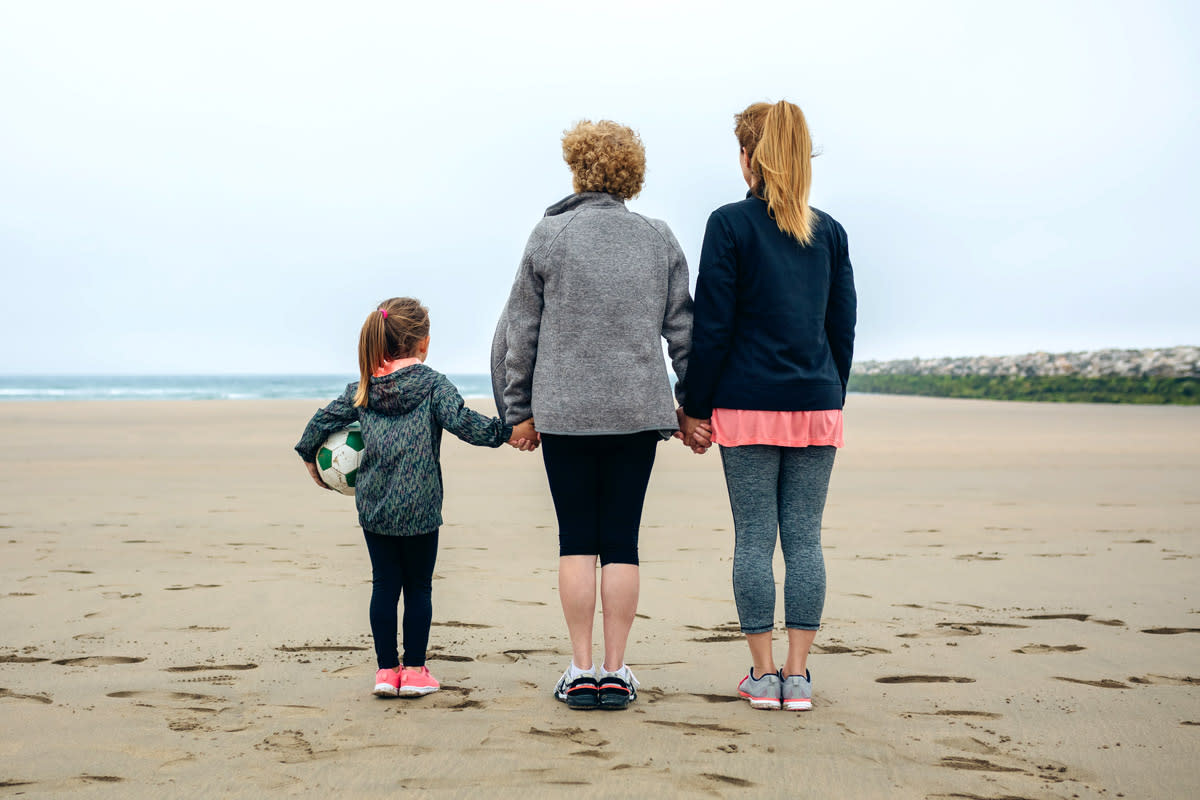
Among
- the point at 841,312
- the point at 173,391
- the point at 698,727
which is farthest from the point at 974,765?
the point at 173,391

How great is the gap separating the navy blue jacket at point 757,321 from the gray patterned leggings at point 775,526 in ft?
0.58

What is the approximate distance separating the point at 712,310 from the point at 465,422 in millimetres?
864

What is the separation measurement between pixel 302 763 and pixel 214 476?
24.5ft

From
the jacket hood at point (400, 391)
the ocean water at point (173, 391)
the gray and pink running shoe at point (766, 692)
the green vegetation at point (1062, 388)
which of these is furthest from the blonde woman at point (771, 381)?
the ocean water at point (173, 391)

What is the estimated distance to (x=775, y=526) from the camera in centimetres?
321

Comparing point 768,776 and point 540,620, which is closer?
point 768,776

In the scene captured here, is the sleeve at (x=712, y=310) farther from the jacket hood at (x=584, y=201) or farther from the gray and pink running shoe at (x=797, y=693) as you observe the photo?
the gray and pink running shoe at (x=797, y=693)

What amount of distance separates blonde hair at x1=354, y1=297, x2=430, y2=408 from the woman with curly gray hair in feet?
1.08

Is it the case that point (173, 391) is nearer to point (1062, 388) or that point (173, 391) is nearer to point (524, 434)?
point (1062, 388)

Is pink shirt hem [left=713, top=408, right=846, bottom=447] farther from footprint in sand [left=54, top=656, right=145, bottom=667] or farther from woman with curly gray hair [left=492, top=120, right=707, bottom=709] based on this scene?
footprint in sand [left=54, top=656, right=145, bottom=667]

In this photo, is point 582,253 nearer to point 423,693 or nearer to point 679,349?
point 679,349

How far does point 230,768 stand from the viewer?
2.49 m

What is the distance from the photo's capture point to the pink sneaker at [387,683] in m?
3.13

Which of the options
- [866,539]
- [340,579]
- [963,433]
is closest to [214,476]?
[340,579]
